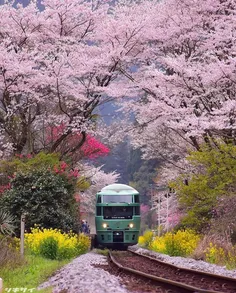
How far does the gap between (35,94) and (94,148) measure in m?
7.05

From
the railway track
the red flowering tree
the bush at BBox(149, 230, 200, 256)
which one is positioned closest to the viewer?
the railway track

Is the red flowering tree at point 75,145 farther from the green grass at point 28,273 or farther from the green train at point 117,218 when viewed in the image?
the green grass at point 28,273

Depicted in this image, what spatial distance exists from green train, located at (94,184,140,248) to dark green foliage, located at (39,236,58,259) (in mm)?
6895

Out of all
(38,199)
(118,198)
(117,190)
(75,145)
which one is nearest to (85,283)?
(38,199)

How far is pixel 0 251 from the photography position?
14.4 metres

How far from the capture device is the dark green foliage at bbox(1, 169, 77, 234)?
22188 mm

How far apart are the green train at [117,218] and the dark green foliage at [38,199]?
2434 mm

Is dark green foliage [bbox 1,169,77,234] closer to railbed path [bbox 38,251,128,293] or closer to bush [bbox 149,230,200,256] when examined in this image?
bush [bbox 149,230,200,256]

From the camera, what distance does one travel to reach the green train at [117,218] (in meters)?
25.0

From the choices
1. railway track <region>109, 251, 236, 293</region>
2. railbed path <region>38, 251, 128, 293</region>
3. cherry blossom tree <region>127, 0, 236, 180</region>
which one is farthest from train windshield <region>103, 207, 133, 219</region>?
railbed path <region>38, 251, 128, 293</region>

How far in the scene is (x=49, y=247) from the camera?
59.6 ft

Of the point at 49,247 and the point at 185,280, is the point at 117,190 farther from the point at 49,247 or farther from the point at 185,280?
the point at 185,280

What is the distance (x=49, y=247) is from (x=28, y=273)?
14.1ft

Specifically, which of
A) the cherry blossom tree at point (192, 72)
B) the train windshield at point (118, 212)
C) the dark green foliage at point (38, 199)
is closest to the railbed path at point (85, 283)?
the dark green foliage at point (38, 199)
